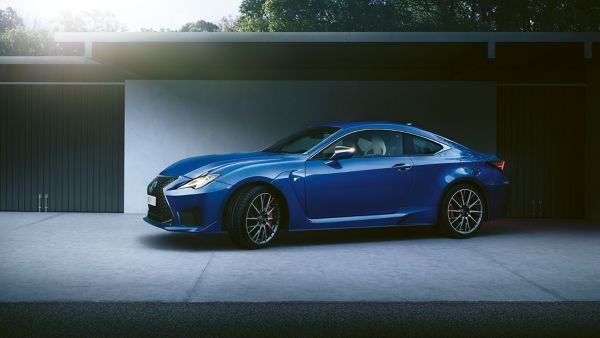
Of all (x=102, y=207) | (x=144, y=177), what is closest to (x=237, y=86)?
(x=144, y=177)

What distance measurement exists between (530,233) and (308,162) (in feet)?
13.2

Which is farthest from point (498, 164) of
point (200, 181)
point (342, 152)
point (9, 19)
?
point (9, 19)

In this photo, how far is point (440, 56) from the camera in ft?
38.3

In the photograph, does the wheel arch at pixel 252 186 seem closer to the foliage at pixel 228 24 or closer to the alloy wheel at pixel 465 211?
the alloy wheel at pixel 465 211

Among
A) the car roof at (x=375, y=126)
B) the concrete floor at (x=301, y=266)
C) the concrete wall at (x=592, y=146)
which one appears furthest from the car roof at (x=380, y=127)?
the concrete wall at (x=592, y=146)

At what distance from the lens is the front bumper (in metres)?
8.16

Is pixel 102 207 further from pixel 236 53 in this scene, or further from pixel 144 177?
pixel 236 53

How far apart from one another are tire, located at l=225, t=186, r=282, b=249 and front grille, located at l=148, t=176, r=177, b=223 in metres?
0.74

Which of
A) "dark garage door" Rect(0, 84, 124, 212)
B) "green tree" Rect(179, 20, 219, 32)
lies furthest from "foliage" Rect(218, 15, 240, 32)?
"dark garage door" Rect(0, 84, 124, 212)

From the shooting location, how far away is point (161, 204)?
28.0ft

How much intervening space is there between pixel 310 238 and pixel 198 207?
2.25 metres

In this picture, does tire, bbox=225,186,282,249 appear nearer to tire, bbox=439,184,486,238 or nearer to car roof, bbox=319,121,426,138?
car roof, bbox=319,121,426,138

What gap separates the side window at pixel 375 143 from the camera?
9211 millimetres

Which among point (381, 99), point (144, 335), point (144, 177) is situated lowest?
point (144, 335)
